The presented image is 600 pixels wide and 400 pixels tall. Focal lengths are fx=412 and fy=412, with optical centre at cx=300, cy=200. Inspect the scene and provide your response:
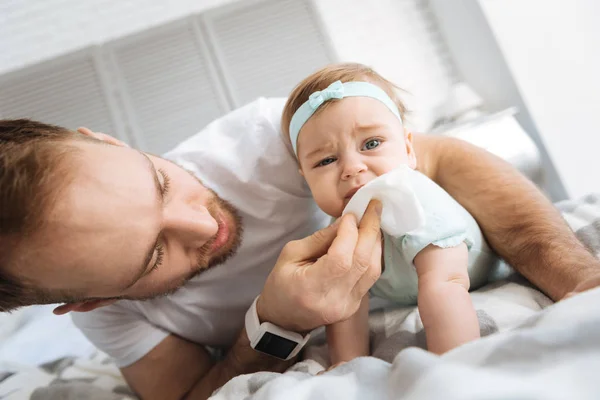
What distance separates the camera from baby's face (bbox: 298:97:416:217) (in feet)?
2.63

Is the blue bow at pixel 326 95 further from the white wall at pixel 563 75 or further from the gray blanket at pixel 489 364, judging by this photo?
the white wall at pixel 563 75

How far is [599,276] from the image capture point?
1.69 feet

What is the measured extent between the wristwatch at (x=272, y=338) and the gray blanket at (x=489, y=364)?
0.05m

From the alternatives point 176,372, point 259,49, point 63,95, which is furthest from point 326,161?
point 63,95

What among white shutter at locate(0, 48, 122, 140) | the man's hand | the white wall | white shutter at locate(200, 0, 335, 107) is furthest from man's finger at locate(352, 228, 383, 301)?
white shutter at locate(0, 48, 122, 140)

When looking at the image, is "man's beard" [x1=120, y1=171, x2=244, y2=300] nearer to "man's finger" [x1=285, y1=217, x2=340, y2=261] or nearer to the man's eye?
the man's eye

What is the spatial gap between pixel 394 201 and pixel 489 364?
13.1 inches

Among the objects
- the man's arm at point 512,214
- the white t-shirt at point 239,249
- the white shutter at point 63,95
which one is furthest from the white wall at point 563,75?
the white shutter at point 63,95

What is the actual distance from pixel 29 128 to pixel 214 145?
49 cm

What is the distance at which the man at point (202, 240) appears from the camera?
648 mm

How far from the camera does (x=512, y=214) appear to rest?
83cm

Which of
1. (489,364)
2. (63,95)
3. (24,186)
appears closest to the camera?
(489,364)

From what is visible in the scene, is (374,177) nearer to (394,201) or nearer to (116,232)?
(394,201)

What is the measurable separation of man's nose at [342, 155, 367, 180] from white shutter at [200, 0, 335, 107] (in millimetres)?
2028
